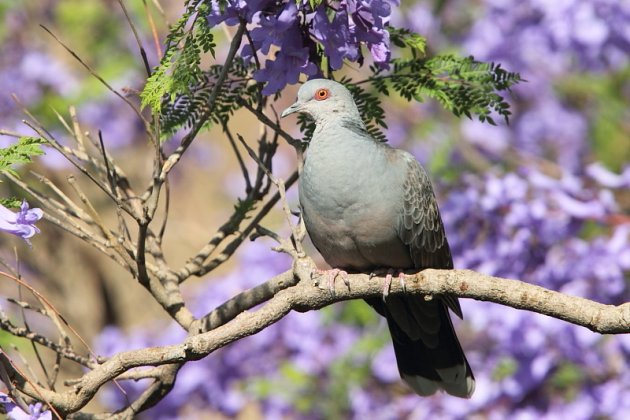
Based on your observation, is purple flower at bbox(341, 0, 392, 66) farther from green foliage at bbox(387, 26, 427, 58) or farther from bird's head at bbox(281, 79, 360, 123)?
bird's head at bbox(281, 79, 360, 123)

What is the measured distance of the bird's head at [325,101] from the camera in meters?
3.46

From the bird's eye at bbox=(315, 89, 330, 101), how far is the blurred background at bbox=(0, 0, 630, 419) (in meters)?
0.19

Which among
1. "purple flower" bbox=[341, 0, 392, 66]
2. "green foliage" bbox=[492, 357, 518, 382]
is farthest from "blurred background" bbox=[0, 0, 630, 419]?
"purple flower" bbox=[341, 0, 392, 66]

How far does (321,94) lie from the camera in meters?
3.49

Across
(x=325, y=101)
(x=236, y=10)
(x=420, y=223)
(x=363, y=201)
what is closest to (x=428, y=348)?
(x=420, y=223)

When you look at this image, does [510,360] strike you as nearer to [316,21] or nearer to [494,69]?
[494,69]

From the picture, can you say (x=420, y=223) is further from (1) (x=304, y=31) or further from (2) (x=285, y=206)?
(1) (x=304, y=31)

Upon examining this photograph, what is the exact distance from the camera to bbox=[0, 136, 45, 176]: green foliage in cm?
253

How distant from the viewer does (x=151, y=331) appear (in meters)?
6.14

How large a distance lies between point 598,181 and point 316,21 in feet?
7.54

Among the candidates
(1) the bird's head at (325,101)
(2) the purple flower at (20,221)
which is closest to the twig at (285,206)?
(1) the bird's head at (325,101)

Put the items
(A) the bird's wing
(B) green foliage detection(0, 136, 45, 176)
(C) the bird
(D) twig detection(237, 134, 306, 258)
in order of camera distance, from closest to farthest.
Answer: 1. (B) green foliage detection(0, 136, 45, 176)
2. (D) twig detection(237, 134, 306, 258)
3. (C) the bird
4. (A) the bird's wing

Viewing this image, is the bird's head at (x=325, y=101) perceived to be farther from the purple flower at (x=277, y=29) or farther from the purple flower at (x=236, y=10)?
the purple flower at (x=236, y=10)

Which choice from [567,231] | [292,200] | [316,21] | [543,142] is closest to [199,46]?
[316,21]
